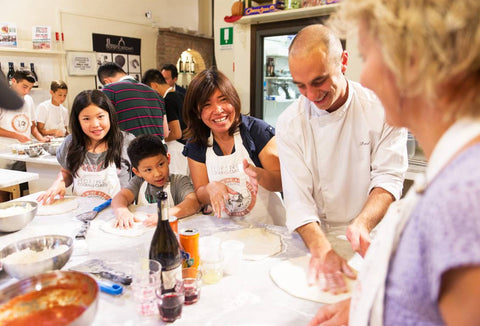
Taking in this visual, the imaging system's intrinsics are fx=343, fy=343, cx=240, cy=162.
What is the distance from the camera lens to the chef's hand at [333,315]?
0.90m

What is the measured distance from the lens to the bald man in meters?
1.47

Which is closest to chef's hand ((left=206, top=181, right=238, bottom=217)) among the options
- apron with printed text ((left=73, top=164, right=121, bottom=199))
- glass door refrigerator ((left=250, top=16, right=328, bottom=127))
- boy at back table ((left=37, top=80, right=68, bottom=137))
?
apron with printed text ((left=73, top=164, right=121, bottom=199))

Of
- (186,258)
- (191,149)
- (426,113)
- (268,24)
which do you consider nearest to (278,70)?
(268,24)

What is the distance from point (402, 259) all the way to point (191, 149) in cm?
166

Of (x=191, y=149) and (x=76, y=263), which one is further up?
(x=191, y=149)

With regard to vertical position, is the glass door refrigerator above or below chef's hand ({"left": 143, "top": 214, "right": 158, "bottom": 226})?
above

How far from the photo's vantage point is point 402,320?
0.54m

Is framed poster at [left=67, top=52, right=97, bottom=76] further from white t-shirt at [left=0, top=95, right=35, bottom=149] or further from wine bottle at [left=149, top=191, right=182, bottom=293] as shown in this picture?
wine bottle at [left=149, top=191, right=182, bottom=293]

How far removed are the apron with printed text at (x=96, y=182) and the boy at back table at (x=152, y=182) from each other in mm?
282

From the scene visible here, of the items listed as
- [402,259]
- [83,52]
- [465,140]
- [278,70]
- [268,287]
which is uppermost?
[83,52]

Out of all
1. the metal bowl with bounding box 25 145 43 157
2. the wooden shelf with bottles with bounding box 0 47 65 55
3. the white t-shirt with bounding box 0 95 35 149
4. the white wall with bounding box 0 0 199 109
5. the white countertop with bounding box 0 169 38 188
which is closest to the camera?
the white countertop with bounding box 0 169 38 188

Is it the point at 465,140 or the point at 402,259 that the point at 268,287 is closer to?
the point at 402,259

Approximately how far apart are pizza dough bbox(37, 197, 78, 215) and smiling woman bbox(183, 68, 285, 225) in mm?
726

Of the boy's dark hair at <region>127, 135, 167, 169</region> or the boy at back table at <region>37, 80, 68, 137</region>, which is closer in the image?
the boy's dark hair at <region>127, 135, 167, 169</region>
